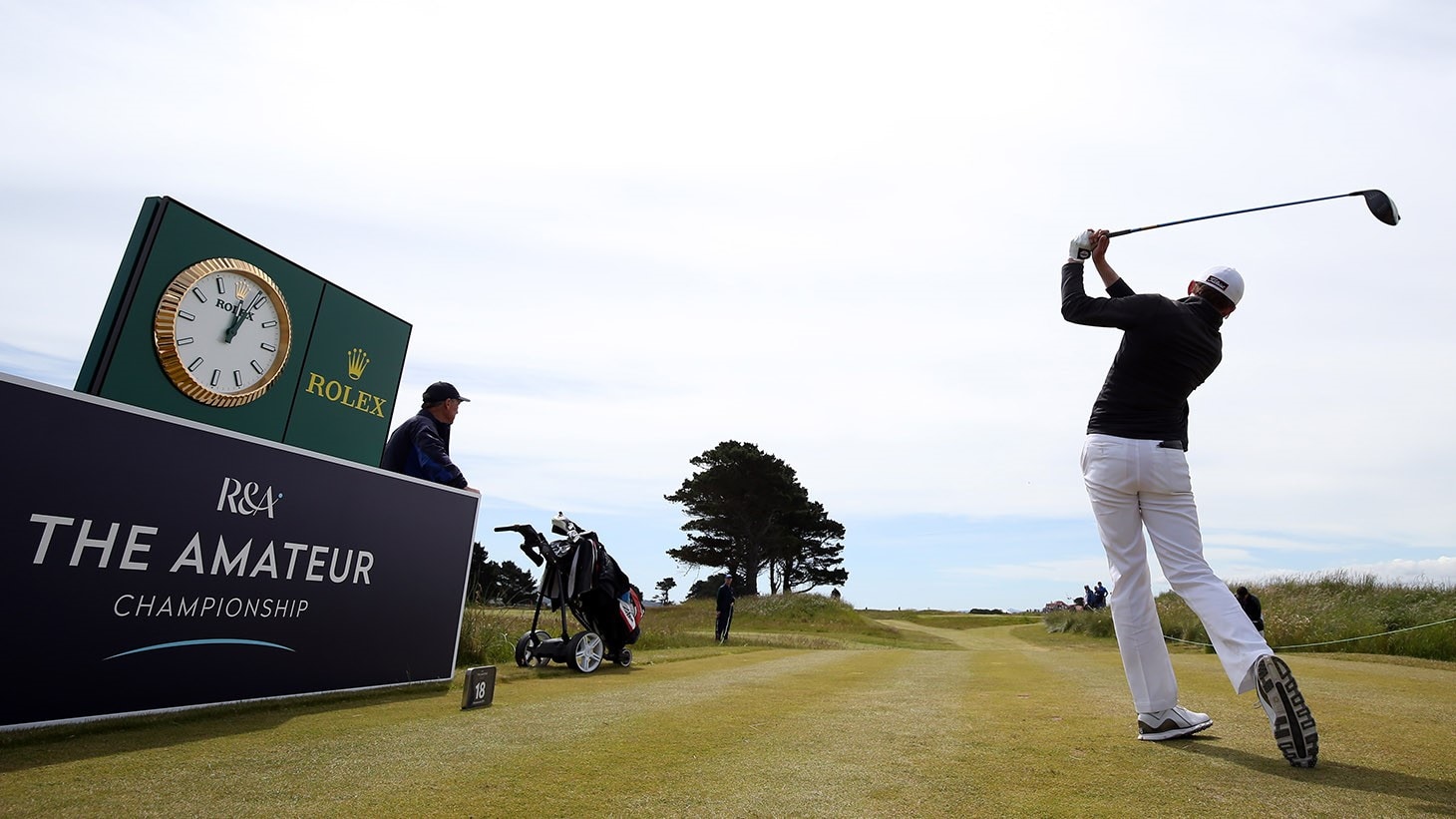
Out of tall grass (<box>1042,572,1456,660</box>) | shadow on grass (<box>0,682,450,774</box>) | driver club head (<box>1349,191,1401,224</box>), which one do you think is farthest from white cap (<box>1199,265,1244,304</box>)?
tall grass (<box>1042,572,1456,660</box>)

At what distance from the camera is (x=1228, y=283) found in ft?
12.5

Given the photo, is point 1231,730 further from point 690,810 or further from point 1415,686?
point 1415,686

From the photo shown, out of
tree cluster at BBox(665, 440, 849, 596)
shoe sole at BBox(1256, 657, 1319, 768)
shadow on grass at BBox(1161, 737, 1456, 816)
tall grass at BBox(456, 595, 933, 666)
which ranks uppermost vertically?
tree cluster at BBox(665, 440, 849, 596)

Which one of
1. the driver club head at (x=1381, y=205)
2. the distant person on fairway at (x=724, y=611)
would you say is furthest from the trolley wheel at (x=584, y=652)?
the distant person on fairway at (x=724, y=611)

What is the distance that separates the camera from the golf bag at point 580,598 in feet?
23.8

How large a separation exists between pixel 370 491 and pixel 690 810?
154 inches

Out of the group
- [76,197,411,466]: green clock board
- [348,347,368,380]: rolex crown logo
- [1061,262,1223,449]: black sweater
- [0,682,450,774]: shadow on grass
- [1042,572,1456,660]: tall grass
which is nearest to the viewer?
[0,682,450,774]: shadow on grass

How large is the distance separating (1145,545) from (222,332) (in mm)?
5944

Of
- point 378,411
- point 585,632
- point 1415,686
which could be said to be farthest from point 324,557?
point 1415,686

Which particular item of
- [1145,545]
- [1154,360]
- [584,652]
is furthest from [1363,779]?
[584,652]

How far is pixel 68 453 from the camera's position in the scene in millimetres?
3482

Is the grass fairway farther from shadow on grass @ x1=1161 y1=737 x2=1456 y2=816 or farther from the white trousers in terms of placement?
the white trousers

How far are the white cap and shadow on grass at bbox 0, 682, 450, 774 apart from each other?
514 cm

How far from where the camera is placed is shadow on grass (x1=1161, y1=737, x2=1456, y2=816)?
248cm
